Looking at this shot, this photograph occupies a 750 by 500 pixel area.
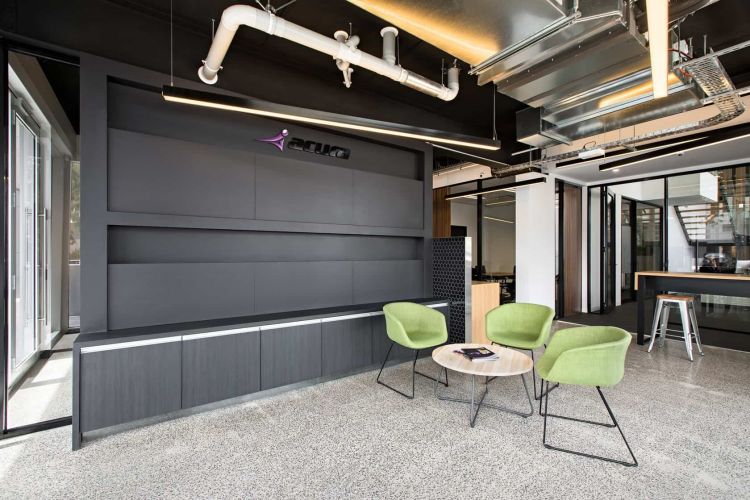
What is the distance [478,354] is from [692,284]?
4418mm

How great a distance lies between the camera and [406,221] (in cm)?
540

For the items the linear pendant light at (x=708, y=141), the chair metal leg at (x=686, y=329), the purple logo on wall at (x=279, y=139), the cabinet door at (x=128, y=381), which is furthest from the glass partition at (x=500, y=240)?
the cabinet door at (x=128, y=381)

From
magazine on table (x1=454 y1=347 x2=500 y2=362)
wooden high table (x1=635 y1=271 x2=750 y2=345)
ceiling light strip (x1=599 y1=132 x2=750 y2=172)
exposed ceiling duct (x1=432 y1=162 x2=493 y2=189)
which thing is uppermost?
exposed ceiling duct (x1=432 y1=162 x2=493 y2=189)

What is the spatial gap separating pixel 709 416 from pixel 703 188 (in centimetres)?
522

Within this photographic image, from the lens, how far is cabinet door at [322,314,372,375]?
13.5 ft

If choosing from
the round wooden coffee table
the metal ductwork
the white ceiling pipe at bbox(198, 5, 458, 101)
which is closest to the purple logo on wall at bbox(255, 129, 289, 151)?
the white ceiling pipe at bbox(198, 5, 458, 101)

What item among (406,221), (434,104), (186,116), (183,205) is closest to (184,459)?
(183,205)

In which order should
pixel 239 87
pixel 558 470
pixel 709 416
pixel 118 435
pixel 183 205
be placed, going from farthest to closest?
pixel 239 87, pixel 183 205, pixel 709 416, pixel 118 435, pixel 558 470

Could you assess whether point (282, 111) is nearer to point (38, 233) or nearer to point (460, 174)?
point (38, 233)

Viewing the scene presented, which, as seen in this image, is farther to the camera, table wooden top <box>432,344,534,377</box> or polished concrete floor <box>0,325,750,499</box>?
table wooden top <box>432,344,534,377</box>

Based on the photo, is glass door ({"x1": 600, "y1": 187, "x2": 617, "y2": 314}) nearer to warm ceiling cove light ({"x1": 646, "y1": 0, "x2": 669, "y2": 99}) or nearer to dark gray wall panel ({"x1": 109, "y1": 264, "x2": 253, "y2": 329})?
warm ceiling cove light ({"x1": 646, "y1": 0, "x2": 669, "y2": 99})

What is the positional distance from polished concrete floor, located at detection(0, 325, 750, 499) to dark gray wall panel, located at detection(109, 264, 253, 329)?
3.15 ft

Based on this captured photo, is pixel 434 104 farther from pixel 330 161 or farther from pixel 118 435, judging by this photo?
pixel 118 435

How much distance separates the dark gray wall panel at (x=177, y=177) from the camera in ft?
10.7
